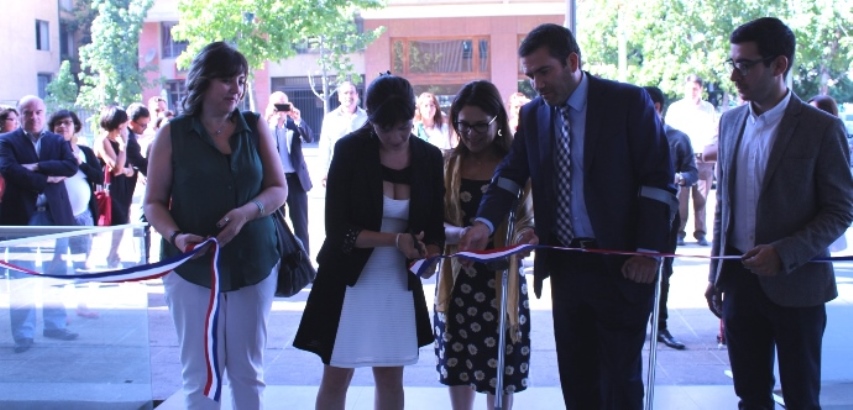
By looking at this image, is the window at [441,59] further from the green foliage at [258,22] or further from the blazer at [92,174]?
the blazer at [92,174]

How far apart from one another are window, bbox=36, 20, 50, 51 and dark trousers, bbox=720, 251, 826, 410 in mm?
33519

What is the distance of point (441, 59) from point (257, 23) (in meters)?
8.52

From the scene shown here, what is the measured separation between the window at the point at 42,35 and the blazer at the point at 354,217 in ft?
107

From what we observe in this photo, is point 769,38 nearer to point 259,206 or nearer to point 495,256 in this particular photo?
point 495,256

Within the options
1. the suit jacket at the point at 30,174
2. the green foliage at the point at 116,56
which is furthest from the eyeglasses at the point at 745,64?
the green foliage at the point at 116,56

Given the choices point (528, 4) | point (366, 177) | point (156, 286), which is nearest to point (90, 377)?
point (366, 177)

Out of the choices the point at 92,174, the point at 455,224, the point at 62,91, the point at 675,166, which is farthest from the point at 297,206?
the point at 62,91

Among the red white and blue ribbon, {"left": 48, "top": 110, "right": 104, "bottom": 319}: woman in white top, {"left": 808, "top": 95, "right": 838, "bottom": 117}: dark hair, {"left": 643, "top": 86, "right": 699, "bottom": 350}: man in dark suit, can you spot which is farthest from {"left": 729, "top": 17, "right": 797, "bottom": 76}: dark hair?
{"left": 48, "top": 110, "right": 104, "bottom": 319}: woman in white top

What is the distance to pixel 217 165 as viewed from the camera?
3912 mm

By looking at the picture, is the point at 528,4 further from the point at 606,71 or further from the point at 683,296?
the point at 683,296

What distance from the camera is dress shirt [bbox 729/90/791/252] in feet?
12.1

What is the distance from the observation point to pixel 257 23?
1897 centimetres

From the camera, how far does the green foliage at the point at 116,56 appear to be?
93.4 ft

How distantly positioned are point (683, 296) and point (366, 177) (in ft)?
18.1
